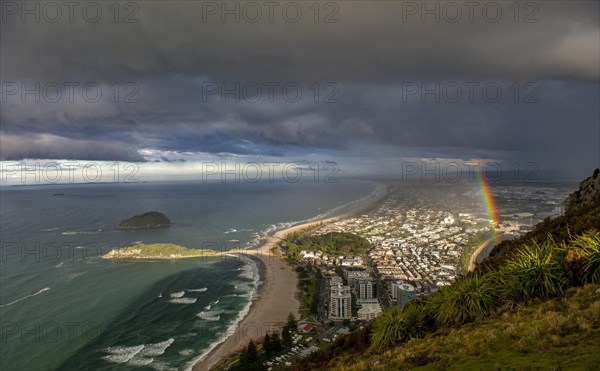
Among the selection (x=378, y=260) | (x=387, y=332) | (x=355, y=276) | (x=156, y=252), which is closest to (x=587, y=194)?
(x=387, y=332)

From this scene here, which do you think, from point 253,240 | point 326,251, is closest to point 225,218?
point 253,240

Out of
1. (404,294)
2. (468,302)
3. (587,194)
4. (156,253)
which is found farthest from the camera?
(156,253)

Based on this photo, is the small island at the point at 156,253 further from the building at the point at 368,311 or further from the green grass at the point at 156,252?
the building at the point at 368,311

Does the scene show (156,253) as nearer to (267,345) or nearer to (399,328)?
(267,345)

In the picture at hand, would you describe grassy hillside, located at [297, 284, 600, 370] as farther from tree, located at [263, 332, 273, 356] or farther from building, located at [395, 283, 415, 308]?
building, located at [395, 283, 415, 308]

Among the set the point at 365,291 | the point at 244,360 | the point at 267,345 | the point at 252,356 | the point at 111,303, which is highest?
→ the point at 365,291
